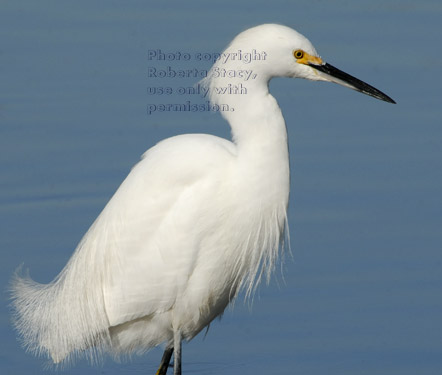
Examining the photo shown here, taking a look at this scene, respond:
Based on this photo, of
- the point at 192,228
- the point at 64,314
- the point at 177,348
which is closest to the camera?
the point at 192,228

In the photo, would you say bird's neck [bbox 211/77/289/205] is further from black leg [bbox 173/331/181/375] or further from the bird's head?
black leg [bbox 173/331/181/375]

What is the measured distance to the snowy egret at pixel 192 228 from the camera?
5.64m

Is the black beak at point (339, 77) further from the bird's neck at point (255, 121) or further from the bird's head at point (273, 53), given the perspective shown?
the bird's neck at point (255, 121)

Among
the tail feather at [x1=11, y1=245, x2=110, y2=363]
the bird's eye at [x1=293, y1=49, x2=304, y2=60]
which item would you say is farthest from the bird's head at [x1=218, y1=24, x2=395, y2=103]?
the tail feather at [x1=11, y1=245, x2=110, y2=363]

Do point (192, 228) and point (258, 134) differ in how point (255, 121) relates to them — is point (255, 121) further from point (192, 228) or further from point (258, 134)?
point (192, 228)

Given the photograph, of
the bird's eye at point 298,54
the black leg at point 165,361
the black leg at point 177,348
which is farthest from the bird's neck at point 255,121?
the black leg at point 165,361

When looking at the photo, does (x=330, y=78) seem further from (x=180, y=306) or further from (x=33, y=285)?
(x=33, y=285)

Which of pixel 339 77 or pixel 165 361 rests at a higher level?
pixel 339 77

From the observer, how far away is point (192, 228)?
579cm

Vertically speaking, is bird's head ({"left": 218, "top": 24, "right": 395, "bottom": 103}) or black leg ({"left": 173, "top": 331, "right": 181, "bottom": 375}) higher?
bird's head ({"left": 218, "top": 24, "right": 395, "bottom": 103})

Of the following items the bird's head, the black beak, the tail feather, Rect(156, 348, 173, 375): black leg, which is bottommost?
Rect(156, 348, 173, 375): black leg

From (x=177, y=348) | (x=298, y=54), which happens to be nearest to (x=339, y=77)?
(x=298, y=54)

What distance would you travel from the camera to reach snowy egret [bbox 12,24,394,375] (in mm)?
5645

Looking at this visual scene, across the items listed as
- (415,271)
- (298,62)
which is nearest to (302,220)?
(415,271)
